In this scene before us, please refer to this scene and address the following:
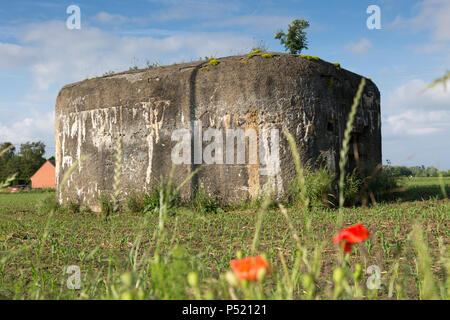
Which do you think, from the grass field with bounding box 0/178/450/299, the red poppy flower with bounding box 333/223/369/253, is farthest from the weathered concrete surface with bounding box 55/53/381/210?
the red poppy flower with bounding box 333/223/369/253

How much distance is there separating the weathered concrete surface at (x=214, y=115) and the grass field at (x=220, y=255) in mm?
876

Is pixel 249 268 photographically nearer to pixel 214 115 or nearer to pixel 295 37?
pixel 214 115

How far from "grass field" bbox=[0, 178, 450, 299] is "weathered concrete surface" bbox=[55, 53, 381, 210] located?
0.88 metres

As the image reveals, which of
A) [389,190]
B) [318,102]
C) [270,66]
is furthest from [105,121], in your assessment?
[389,190]

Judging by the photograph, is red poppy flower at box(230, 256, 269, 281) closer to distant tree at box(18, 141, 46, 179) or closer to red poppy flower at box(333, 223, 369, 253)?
red poppy flower at box(333, 223, 369, 253)

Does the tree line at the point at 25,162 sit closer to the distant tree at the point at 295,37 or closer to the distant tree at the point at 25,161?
the distant tree at the point at 25,161

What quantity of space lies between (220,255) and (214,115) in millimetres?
3938

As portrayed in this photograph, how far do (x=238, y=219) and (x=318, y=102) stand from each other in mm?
2943

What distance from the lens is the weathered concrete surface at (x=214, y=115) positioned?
7383 mm

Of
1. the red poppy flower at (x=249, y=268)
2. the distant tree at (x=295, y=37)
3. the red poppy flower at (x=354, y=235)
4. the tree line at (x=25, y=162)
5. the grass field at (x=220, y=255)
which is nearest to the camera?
the red poppy flower at (x=249, y=268)

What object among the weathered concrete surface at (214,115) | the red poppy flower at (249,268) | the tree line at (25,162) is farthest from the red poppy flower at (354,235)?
the tree line at (25,162)

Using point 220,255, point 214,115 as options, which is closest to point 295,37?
point 214,115

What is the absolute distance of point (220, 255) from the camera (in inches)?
158
